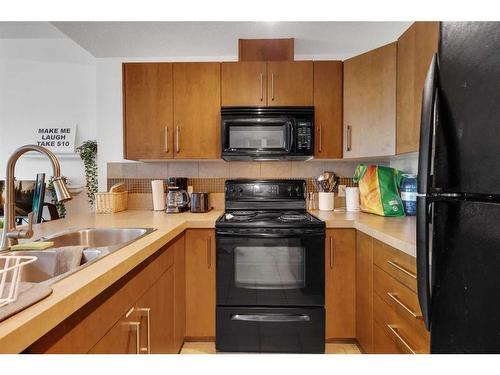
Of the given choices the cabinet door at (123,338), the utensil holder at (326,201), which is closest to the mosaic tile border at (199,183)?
the utensil holder at (326,201)

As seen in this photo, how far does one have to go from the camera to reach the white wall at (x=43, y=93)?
114 inches

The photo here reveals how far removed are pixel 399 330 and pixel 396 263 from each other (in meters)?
0.29

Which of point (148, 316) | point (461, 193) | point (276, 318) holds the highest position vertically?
point (461, 193)

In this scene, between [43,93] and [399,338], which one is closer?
[399,338]

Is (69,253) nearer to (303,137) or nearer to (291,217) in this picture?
(291,217)

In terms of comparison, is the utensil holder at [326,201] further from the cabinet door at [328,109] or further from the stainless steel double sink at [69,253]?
the stainless steel double sink at [69,253]

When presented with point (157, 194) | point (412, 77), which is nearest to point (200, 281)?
point (157, 194)

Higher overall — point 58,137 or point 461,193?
point 58,137

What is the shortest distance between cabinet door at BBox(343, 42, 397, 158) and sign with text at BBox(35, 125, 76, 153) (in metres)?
2.49

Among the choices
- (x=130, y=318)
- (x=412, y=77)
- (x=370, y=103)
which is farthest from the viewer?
(x=370, y=103)

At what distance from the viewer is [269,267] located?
192 centimetres

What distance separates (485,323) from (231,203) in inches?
75.9
